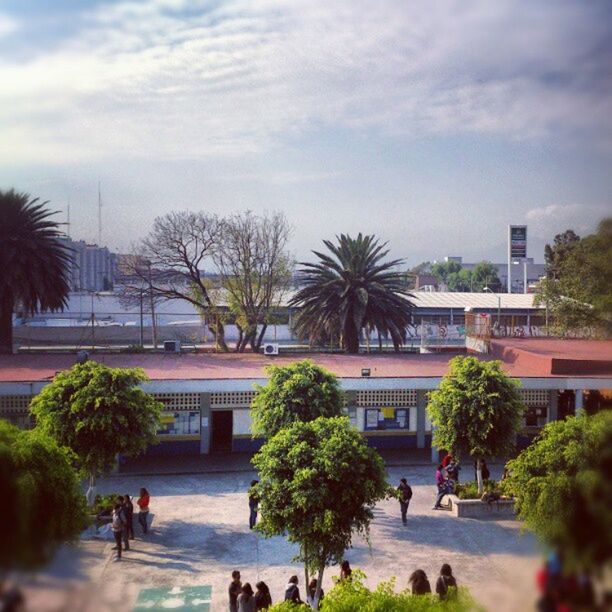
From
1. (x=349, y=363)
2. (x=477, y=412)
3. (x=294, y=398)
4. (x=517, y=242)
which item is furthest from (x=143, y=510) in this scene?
(x=517, y=242)

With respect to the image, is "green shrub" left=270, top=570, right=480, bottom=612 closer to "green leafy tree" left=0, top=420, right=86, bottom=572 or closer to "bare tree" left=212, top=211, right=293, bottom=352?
"green leafy tree" left=0, top=420, right=86, bottom=572

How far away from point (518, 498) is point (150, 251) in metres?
27.8

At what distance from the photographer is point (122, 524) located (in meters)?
12.1

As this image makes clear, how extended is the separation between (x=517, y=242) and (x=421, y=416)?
191 feet

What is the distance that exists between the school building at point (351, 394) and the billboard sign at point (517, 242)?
5186cm

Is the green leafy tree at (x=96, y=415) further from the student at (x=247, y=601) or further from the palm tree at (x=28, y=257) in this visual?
the palm tree at (x=28, y=257)

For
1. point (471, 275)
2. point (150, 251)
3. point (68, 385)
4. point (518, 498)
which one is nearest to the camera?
point (518, 498)

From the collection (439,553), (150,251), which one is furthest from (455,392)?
(150,251)

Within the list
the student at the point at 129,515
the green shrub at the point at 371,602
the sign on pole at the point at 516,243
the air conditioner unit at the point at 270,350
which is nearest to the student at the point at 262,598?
A: the green shrub at the point at 371,602

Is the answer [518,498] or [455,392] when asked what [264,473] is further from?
[455,392]

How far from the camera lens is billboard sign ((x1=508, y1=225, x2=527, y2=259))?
72188 mm

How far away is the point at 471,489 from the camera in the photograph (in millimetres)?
15594

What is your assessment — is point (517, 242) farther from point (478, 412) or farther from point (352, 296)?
point (478, 412)

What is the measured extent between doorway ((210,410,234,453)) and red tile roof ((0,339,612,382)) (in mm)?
1318
